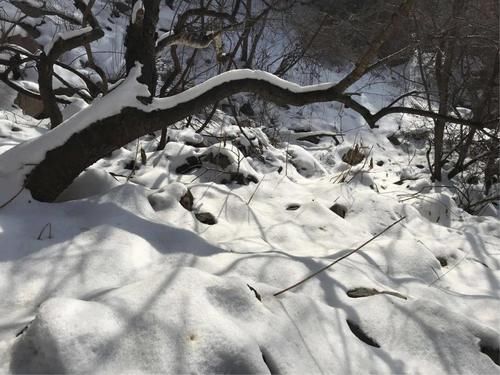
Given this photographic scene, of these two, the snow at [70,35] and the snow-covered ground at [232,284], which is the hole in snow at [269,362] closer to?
the snow-covered ground at [232,284]

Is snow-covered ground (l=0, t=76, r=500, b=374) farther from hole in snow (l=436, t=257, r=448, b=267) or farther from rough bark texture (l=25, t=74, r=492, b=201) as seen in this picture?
rough bark texture (l=25, t=74, r=492, b=201)

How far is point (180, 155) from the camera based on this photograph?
11.9 feet

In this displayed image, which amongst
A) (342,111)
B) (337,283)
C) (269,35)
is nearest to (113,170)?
(337,283)

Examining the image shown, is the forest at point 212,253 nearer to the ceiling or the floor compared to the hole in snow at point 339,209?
nearer to the ceiling

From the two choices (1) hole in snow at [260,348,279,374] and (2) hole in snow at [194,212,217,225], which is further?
(2) hole in snow at [194,212,217,225]

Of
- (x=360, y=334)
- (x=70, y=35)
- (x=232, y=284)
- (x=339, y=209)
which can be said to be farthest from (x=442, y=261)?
(x=70, y=35)

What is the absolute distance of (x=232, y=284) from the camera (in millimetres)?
1411

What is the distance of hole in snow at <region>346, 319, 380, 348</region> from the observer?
1495 millimetres

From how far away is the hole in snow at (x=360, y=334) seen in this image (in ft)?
4.91

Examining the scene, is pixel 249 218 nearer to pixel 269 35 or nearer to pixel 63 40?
pixel 63 40

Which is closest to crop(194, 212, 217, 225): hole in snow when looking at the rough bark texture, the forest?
Result: the forest

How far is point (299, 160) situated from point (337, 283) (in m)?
2.95

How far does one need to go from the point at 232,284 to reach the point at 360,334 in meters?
0.55

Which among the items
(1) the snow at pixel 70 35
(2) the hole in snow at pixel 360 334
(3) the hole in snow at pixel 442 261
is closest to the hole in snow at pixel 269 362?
(2) the hole in snow at pixel 360 334
